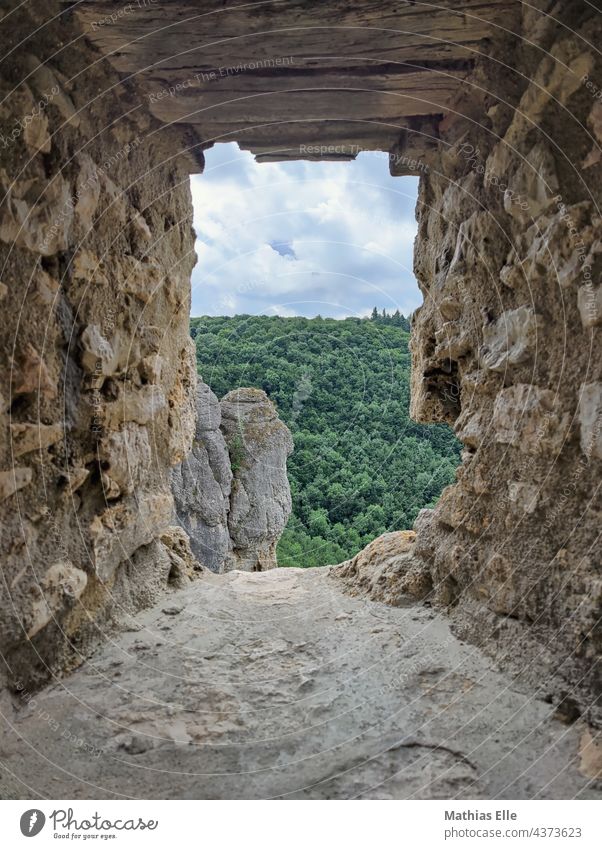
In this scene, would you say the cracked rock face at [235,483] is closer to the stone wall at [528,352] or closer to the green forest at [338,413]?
the green forest at [338,413]

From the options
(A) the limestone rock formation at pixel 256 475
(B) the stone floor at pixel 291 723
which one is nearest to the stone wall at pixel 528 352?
(B) the stone floor at pixel 291 723

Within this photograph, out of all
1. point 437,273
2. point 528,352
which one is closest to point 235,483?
point 437,273

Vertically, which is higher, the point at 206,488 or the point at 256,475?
the point at 256,475

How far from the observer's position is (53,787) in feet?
6.50

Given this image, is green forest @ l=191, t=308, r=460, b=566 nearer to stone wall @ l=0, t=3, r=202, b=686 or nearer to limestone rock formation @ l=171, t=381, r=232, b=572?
limestone rock formation @ l=171, t=381, r=232, b=572

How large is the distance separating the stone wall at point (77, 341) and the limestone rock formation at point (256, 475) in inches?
464

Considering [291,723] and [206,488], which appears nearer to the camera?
[291,723]

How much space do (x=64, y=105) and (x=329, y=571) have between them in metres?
3.93

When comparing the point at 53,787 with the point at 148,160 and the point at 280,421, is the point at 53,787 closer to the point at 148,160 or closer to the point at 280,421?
the point at 148,160

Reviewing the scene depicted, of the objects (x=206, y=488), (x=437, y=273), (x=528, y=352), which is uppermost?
(x=437, y=273)

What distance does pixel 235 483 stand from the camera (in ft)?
52.5

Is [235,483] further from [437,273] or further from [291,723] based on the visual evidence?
A: [291,723]

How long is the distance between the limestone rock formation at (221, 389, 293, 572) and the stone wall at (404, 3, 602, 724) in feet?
40.7

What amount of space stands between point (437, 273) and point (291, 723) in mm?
2996
